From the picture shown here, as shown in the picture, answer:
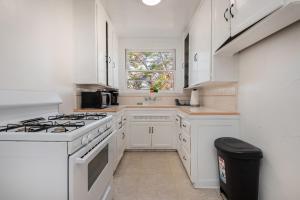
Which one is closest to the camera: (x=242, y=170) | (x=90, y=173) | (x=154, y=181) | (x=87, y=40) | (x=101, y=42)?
(x=90, y=173)

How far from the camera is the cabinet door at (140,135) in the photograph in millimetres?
3637

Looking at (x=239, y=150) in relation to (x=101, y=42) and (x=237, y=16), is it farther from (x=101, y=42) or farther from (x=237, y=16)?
(x=101, y=42)

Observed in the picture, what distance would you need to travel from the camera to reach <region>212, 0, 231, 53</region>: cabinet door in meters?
1.77

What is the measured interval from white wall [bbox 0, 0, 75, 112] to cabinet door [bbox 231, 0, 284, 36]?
5.60 ft

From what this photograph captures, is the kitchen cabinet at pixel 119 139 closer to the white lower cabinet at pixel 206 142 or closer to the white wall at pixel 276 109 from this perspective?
the white lower cabinet at pixel 206 142

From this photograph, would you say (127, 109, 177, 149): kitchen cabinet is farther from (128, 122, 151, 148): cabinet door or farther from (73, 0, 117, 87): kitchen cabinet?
(73, 0, 117, 87): kitchen cabinet

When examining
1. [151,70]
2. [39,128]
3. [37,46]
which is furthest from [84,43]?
[151,70]

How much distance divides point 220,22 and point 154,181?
6.38 feet

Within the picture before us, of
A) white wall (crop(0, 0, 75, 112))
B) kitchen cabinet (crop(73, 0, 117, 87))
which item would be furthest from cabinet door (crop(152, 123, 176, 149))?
white wall (crop(0, 0, 75, 112))

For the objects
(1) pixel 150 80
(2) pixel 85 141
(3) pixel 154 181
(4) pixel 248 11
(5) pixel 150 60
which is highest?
(5) pixel 150 60

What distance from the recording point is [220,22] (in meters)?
1.95

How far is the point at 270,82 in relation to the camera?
1591mm

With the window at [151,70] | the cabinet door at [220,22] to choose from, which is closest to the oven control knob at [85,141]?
the cabinet door at [220,22]

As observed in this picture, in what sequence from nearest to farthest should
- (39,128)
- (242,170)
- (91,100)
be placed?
(39,128), (242,170), (91,100)
